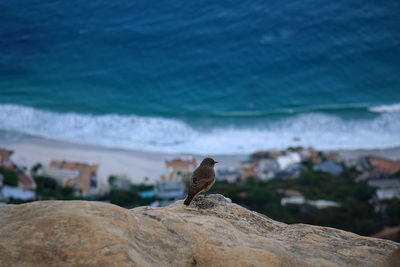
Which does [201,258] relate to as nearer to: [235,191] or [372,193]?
[235,191]

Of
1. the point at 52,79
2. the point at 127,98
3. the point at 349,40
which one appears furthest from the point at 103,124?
the point at 349,40

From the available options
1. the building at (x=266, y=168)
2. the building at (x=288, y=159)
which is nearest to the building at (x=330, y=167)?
the building at (x=288, y=159)

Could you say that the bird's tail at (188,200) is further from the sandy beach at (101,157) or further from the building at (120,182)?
the sandy beach at (101,157)

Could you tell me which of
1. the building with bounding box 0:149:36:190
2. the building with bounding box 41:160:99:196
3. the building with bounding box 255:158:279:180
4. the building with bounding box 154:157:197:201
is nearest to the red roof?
the building with bounding box 255:158:279:180

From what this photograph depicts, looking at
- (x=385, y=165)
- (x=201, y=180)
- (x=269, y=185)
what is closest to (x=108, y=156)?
(x=269, y=185)

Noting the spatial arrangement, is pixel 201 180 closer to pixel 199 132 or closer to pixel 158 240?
pixel 158 240

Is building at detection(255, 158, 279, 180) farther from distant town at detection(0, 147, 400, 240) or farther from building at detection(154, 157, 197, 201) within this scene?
building at detection(154, 157, 197, 201)

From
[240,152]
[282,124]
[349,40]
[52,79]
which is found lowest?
[240,152]
